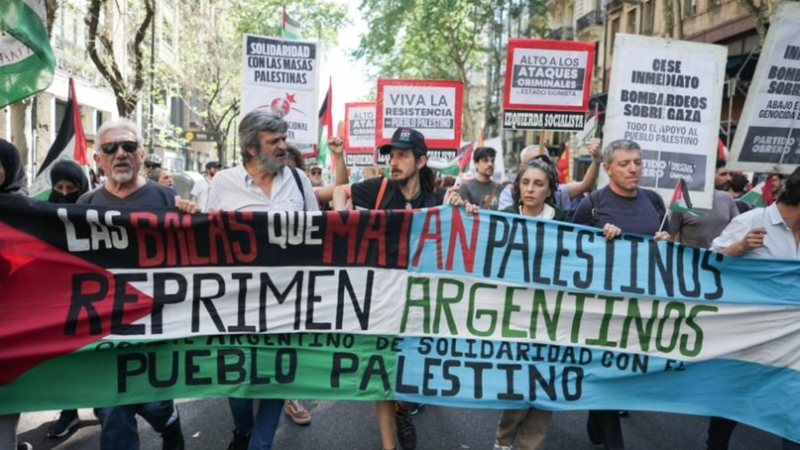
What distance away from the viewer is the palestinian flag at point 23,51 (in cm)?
343

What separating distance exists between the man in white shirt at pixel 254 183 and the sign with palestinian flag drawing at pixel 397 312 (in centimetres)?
20

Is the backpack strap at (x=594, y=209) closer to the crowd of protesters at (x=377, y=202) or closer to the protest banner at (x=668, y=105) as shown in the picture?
the crowd of protesters at (x=377, y=202)

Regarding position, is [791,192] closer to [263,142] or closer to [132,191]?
[263,142]

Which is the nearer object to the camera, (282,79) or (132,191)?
(132,191)

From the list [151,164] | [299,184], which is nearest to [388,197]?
[299,184]

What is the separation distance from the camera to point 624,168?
4469mm

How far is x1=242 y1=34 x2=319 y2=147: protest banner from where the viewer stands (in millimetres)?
8234

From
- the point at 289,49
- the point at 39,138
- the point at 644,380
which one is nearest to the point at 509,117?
the point at 289,49

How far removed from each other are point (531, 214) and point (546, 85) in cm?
408

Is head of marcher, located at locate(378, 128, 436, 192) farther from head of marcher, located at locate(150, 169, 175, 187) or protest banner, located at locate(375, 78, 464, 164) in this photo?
head of marcher, located at locate(150, 169, 175, 187)

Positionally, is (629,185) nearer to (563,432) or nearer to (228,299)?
(563,432)

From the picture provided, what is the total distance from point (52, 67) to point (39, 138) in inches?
949

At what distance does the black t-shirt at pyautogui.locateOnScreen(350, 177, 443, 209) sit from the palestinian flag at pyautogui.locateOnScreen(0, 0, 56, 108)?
1.86 meters

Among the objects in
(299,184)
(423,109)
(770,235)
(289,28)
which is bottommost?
(770,235)
